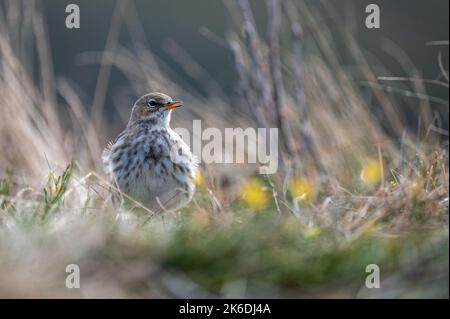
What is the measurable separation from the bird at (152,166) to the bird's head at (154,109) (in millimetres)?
71

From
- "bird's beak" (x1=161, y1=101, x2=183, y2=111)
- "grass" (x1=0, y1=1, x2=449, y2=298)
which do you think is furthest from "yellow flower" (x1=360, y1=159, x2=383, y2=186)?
"bird's beak" (x1=161, y1=101, x2=183, y2=111)

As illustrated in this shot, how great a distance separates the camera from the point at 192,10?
1625 cm

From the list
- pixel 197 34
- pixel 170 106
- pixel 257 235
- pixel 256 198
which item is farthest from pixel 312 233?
pixel 197 34

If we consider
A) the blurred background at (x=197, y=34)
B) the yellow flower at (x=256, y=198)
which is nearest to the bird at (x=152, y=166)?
the yellow flower at (x=256, y=198)

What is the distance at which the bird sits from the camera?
5516 millimetres

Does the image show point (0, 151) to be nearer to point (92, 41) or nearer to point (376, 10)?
point (376, 10)

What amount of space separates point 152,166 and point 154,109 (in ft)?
2.37

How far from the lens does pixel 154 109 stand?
618 cm

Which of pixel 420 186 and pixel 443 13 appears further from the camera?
pixel 443 13

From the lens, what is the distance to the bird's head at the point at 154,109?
20.0ft

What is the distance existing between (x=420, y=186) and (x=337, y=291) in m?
0.89

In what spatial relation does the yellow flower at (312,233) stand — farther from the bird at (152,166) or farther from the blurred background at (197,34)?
the blurred background at (197,34)

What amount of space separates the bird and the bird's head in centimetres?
7

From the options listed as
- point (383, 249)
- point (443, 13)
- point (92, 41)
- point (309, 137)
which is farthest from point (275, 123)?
point (443, 13)
